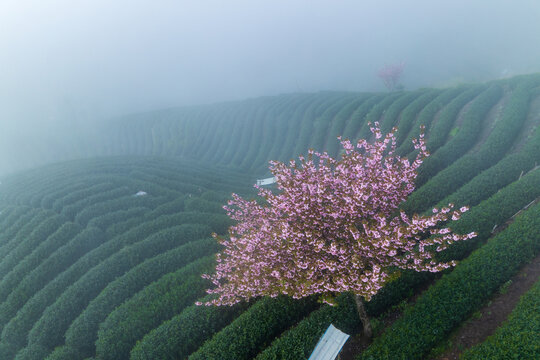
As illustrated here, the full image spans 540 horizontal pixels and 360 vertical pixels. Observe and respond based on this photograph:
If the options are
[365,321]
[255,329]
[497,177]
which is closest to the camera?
[365,321]

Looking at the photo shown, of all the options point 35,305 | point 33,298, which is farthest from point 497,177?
point 33,298

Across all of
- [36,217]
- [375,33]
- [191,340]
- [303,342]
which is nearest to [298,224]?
[303,342]

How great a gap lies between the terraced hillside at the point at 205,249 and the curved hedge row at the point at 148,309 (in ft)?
0.18

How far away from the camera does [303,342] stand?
9156 millimetres

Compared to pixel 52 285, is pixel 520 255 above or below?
above

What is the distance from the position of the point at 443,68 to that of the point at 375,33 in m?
52.7

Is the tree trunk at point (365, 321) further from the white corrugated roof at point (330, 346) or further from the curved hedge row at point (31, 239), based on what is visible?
the curved hedge row at point (31, 239)

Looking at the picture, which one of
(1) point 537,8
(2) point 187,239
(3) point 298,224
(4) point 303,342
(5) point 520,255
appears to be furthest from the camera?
(1) point 537,8

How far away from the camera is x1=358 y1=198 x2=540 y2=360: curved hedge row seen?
27.8 ft

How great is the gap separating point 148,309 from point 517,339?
13074mm

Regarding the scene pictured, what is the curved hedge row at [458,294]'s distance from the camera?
8.48 metres

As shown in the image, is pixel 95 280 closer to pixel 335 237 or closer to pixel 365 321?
pixel 365 321

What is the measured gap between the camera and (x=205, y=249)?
1711 cm

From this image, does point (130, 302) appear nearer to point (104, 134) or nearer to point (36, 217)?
point (36, 217)
